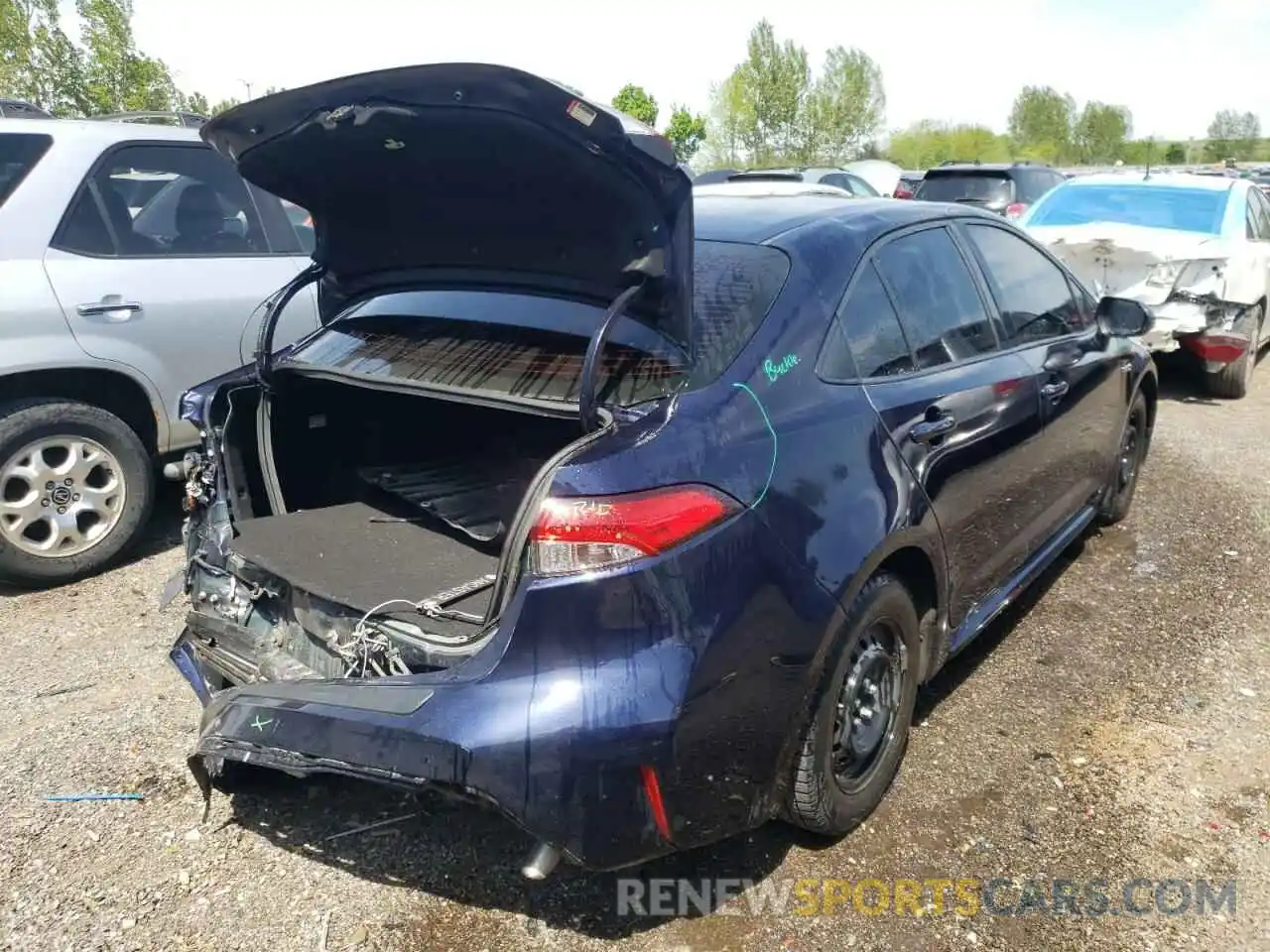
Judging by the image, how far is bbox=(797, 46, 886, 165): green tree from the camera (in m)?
48.2

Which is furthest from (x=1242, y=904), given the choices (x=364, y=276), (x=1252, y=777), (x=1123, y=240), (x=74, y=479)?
(x=1123, y=240)

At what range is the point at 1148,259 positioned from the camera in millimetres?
7469

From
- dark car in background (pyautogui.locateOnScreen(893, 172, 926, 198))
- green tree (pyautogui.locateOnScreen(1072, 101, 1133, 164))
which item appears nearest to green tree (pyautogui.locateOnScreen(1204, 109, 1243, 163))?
green tree (pyautogui.locateOnScreen(1072, 101, 1133, 164))

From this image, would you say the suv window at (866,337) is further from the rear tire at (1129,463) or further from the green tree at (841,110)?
the green tree at (841,110)

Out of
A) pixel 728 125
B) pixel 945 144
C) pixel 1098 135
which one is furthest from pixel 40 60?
pixel 1098 135

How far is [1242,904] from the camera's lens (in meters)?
2.60

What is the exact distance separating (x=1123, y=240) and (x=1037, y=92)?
71.3 m

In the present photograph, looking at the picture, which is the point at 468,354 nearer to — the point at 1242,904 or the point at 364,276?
the point at 364,276

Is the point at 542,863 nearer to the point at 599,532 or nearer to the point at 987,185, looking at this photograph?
the point at 599,532

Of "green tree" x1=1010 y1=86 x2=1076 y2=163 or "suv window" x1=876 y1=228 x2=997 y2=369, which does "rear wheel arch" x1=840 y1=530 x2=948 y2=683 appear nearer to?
"suv window" x1=876 y1=228 x2=997 y2=369

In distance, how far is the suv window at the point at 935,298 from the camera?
3.09m

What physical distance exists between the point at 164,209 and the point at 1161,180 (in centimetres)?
780

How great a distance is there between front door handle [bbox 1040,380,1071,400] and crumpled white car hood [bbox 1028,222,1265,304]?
4100 millimetres

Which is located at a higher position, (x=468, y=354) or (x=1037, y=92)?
(x=1037, y=92)
